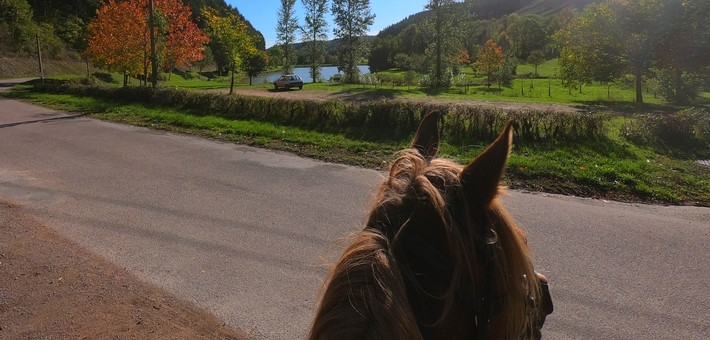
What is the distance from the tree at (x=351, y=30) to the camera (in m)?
48.7

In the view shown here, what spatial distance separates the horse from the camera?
907mm

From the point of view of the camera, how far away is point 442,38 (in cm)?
4069

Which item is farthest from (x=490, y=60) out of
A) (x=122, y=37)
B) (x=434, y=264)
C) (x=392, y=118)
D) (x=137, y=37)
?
(x=434, y=264)

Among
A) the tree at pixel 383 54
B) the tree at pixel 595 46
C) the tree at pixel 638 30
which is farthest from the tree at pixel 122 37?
the tree at pixel 383 54

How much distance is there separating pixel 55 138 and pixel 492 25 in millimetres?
119853

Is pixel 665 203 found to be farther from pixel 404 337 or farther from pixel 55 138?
pixel 55 138

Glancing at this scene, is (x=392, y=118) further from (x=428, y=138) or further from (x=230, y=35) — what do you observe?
(x=230, y=35)

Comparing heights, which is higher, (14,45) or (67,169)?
Answer: (14,45)

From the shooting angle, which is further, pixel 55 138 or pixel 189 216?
pixel 55 138

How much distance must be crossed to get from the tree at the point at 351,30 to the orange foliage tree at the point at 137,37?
24757mm

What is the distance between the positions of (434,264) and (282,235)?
4794 mm

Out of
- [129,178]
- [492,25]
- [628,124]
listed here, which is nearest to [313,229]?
[129,178]

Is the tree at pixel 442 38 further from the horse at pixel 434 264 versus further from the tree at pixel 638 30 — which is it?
the horse at pixel 434 264

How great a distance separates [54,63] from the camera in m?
51.9
